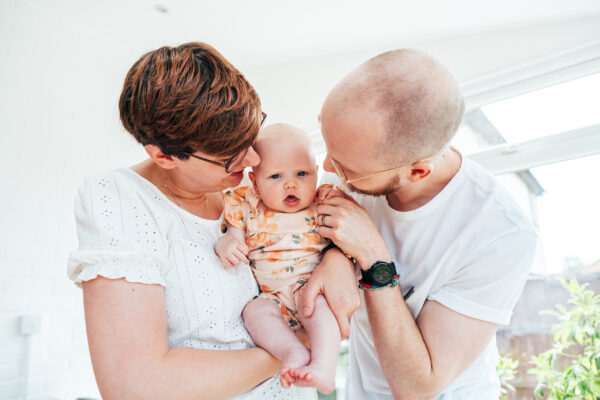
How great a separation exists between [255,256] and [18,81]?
2946 mm

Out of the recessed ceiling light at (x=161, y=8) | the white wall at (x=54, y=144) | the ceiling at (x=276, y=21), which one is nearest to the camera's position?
the ceiling at (x=276, y=21)

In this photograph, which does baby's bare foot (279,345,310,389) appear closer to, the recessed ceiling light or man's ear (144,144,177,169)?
man's ear (144,144,177,169)

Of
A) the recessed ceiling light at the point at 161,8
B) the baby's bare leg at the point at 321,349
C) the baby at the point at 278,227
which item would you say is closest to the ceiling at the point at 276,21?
the recessed ceiling light at the point at 161,8

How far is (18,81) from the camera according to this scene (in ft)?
11.3

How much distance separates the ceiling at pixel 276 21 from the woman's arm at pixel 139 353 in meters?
2.76

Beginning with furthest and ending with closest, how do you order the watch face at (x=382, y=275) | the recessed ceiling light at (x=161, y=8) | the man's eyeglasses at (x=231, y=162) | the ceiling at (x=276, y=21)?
1. the recessed ceiling light at (x=161, y=8)
2. the ceiling at (x=276, y=21)
3. the watch face at (x=382, y=275)
4. the man's eyeglasses at (x=231, y=162)

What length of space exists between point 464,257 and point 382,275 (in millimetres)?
262

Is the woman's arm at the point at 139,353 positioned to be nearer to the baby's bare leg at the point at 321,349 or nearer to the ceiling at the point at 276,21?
the baby's bare leg at the point at 321,349

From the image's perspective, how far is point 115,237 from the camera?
1.12 m

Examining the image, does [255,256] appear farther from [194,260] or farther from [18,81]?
[18,81]

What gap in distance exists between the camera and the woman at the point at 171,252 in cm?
105

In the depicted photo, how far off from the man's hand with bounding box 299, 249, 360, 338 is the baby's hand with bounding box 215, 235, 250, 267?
21cm

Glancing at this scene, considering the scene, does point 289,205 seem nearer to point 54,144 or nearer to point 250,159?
point 250,159

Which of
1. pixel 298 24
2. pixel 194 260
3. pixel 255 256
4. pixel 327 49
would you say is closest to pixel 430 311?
pixel 255 256
